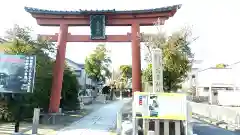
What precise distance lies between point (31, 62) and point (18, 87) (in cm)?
150

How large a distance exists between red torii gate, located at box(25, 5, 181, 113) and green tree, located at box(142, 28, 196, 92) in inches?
60.5

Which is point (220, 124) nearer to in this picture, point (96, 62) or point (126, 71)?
point (96, 62)

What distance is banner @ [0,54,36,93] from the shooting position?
39.7ft

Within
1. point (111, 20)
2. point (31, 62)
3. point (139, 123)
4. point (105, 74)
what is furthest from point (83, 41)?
point (105, 74)

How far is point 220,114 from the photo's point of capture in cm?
1566

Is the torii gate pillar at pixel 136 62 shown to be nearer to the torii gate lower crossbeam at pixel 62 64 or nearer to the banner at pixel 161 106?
the torii gate lower crossbeam at pixel 62 64

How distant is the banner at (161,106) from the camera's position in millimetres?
9336

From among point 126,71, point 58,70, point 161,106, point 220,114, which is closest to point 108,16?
point 58,70

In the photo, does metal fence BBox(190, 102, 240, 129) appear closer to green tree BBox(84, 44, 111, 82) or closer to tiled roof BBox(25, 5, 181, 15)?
tiled roof BBox(25, 5, 181, 15)

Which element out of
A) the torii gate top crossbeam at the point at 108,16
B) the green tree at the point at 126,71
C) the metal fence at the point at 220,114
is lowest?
the metal fence at the point at 220,114

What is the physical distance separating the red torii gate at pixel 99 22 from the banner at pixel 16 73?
385 centimetres

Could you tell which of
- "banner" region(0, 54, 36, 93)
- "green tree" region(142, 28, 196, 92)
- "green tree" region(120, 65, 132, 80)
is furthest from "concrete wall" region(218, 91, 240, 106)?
"banner" region(0, 54, 36, 93)

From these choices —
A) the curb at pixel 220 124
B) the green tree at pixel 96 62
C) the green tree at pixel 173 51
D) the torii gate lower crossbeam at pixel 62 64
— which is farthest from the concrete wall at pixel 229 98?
the green tree at pixel 96 62

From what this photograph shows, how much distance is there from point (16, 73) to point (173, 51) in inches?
363
